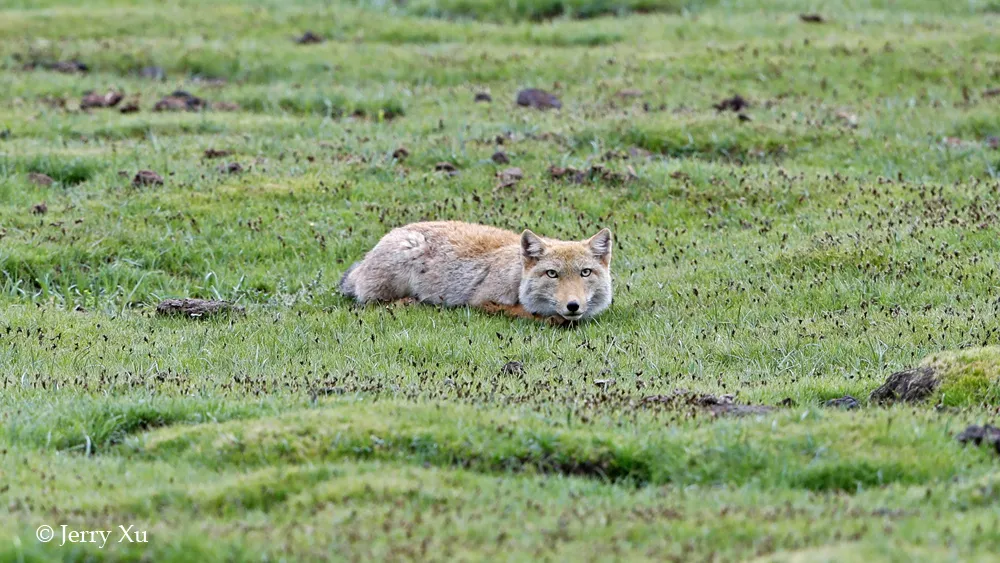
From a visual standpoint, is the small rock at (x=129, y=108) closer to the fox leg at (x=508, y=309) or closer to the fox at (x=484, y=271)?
the fox at (x=484, y=271)

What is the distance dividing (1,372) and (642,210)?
9.17 m

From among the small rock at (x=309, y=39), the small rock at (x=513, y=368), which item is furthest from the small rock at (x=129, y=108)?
the small rock at (x=513, y=368)

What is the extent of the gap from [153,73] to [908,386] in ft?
63.4

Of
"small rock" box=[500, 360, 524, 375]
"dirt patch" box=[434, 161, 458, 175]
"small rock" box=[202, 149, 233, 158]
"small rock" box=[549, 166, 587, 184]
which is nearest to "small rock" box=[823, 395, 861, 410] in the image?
"small rock" box=[500, 360, 524, 375]

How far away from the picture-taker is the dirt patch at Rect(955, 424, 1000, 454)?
887 centimetres

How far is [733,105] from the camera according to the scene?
71.9ft

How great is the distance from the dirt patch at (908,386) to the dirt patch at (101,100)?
1655 cm

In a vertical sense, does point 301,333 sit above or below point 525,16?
below

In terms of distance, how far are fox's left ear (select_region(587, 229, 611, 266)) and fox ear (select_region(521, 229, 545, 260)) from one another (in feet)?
2.01

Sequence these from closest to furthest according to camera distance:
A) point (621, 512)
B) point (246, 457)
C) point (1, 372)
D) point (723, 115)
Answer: point (621, 512)
point (246, 457)
point (1, 372)
point (723, 115)

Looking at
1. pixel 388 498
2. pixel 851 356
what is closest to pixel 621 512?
pixel 388 498

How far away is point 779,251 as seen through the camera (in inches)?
606

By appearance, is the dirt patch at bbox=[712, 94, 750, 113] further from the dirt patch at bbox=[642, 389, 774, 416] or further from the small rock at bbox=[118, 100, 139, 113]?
the dirt patch at bbox=[642, 389, 774, 416]

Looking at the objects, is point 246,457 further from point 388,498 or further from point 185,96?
point 185,96
